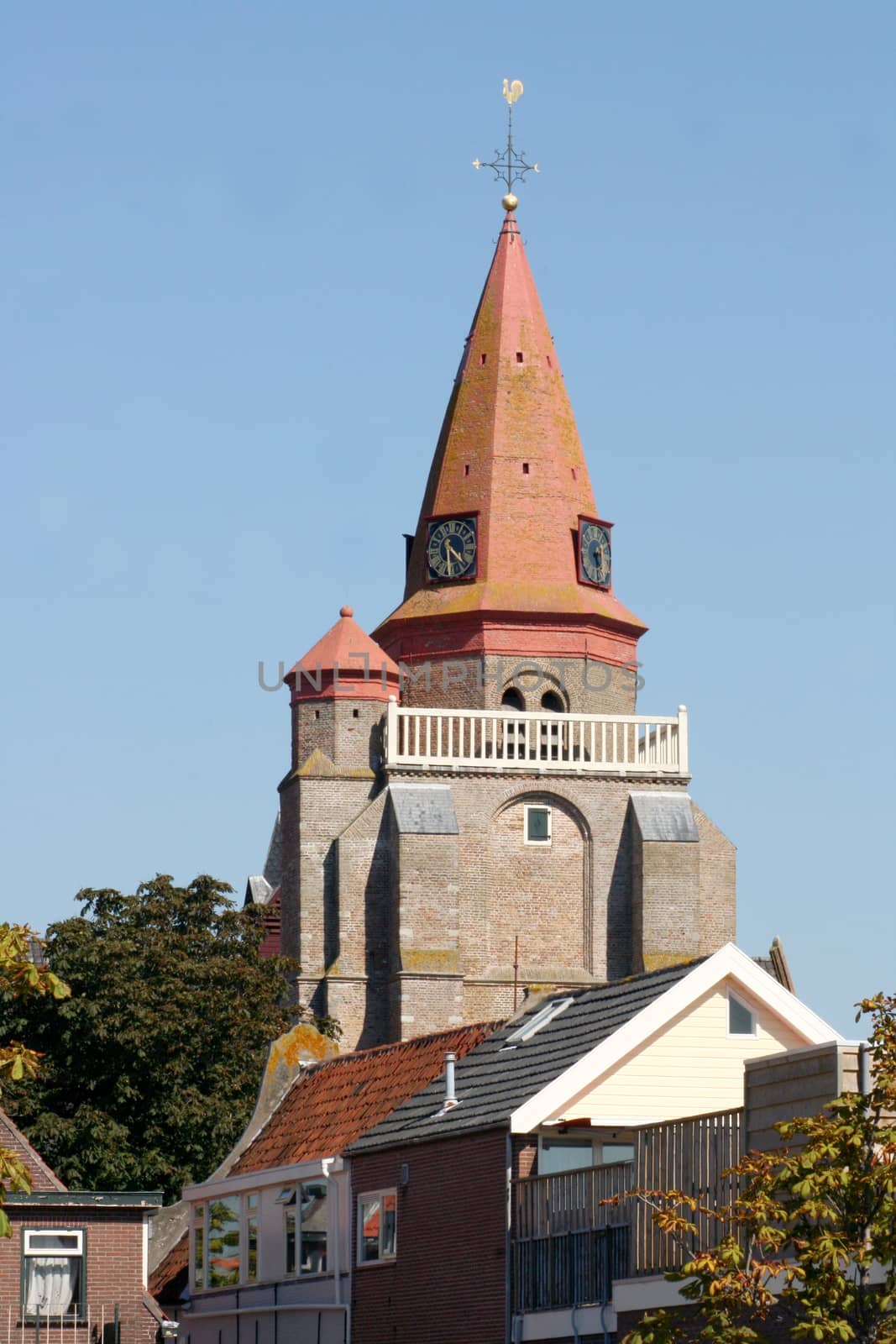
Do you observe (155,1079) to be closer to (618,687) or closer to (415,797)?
(415,797)

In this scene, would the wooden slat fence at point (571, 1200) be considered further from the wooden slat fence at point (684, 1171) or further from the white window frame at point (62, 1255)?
the white window frame at point (62, 1255)

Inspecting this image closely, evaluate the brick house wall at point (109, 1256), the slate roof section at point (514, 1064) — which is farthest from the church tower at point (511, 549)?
the slate roof section at point (514, 1064)

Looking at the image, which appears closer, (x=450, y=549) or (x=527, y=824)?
(x=527, y=824)

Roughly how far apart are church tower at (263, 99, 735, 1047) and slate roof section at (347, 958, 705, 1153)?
28914 mm

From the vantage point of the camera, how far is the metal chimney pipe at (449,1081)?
3127 cm

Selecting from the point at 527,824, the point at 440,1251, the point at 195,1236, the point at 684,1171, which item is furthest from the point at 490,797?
the point at 684,1171

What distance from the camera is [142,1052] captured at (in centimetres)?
5634

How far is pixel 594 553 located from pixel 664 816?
29.4 feet

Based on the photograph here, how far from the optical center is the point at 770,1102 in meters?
24.3

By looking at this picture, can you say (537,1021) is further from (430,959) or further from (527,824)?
(527,824)

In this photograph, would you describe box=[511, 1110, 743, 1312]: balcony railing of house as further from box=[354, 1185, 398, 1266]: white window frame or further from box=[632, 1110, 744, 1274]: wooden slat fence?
box=[354, 1185, 398, 1266]: white window frame

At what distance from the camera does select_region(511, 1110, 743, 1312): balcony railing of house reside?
82.4 feet

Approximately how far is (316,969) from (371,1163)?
31.6 m

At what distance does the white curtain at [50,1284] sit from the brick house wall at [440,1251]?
18.9ft
